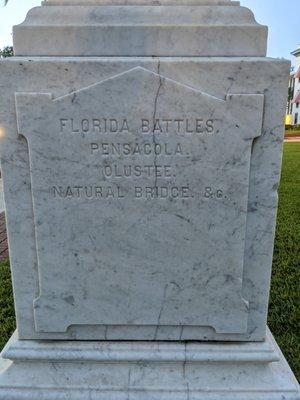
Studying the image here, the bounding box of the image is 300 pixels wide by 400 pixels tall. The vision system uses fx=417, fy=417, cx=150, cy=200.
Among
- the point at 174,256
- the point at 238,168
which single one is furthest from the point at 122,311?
the point at 238,168

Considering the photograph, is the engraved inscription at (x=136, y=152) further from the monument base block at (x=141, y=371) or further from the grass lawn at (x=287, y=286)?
the grass lawn at (x=287, y=286)

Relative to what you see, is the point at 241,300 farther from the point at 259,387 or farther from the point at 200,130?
the point at 200,130

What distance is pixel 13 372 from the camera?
2.18 metres

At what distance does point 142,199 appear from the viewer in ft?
6.63

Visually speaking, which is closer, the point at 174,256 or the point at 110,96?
the point at 110,96

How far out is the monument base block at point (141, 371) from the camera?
83.4 inches

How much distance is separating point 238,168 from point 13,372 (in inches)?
61.3

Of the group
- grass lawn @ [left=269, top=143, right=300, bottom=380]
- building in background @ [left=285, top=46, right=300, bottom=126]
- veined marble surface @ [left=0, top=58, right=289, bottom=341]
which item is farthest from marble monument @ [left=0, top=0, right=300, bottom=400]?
building in background @ [left=285, top=46, right=300, bottom=126]

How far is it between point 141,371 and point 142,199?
911 mm

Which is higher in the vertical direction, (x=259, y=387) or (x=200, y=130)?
(x=200, y=130)

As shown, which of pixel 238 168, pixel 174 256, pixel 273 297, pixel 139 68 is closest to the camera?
pixel 139 68

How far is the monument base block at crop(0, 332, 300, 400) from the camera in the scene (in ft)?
6.95

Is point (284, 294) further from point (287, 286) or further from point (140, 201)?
point (140, 201)

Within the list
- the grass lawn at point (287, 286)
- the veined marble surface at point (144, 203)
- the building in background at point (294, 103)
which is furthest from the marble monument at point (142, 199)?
the building in background at point (294, 103)
